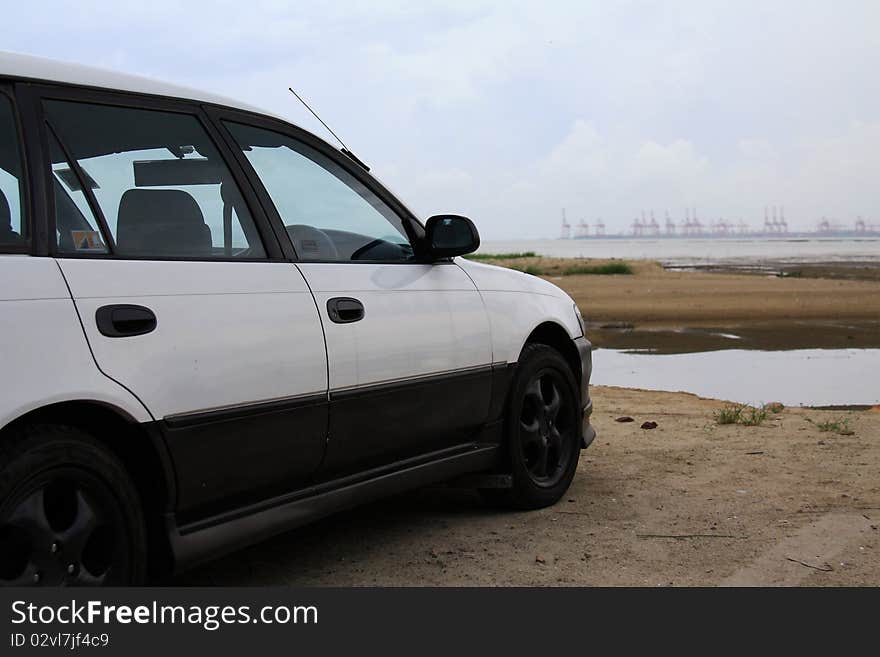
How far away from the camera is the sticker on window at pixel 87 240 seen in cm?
312

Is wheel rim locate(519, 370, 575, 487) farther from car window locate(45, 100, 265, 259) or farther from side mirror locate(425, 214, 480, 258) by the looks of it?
car window locate(45, 100, 265, 259)

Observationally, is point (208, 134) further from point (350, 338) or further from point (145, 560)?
point (145, 560)

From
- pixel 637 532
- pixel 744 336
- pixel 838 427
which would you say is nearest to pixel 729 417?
pixel 838 427

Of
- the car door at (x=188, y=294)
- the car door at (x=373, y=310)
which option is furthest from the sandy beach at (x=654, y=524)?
the car door at (x=188, y=294)

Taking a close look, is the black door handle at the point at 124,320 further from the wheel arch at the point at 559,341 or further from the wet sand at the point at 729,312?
the wet sand at the point at 729,312

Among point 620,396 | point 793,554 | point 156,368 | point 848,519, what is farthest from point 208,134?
point 620,396

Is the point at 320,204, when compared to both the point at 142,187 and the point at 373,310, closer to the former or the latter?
the point at 373,310

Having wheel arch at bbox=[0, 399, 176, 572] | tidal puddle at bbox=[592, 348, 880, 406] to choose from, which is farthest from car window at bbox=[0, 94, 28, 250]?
tidal puddle at bbox=[592, 348, 880, 406]

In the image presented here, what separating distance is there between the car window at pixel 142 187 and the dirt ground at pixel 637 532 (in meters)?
1.45

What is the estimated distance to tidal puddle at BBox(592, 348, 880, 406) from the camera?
10.2 m

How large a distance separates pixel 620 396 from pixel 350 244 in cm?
578

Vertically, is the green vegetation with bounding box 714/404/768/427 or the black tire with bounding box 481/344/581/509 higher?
the black tire with bounding box 481/344/581/509

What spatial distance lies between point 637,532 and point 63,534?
2746 mm

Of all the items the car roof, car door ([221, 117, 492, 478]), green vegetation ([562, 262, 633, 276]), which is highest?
the car roof
